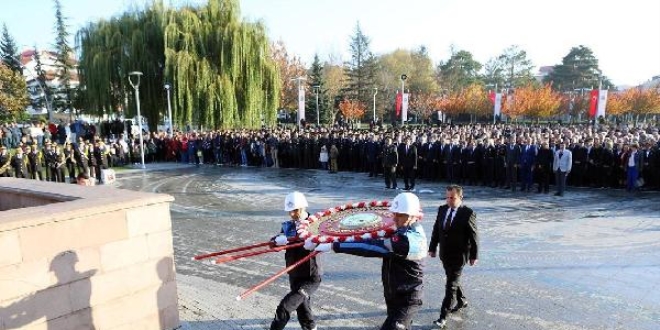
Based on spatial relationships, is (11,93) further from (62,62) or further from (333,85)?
(333,85)

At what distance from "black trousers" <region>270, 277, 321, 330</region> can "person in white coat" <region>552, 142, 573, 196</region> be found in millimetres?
11580

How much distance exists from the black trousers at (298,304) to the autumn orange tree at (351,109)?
160 feet

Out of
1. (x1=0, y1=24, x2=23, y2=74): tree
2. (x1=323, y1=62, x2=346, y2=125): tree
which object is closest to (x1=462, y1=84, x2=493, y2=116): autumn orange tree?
(x1=323, y1=62, x2=346, y2=125): tree

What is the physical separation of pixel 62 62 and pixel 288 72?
26.4 m

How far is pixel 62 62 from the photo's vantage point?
56.4m

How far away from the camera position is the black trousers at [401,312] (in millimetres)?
4363

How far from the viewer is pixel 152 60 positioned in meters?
29.8

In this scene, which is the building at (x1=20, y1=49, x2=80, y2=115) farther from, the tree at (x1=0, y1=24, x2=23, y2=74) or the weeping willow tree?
the weeping willow tree

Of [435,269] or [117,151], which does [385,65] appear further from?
[435,269]

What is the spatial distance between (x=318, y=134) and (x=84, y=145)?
10.5m

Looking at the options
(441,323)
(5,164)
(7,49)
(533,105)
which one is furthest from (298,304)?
(7,49)

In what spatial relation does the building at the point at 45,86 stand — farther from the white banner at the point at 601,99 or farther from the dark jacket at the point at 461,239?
the dark jacket at the point at 461,239

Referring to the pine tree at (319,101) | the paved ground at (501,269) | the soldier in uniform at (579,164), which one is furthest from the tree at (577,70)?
the paved ground at (501,269)

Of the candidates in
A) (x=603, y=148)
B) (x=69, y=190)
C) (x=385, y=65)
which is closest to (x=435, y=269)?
(x=69, y=190)
